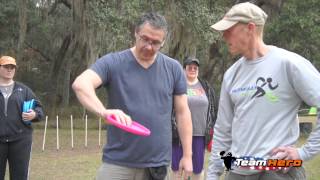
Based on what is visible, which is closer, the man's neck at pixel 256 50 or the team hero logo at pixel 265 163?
the team hero logo at pixel 265 163

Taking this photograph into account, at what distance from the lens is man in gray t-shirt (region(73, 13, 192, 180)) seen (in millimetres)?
3418

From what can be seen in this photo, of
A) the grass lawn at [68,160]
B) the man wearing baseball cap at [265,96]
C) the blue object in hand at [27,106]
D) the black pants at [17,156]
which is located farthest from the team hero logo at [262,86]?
the black pants at [17,156]

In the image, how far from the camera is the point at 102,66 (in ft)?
11.2

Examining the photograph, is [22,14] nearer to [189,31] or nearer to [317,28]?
[189,31]

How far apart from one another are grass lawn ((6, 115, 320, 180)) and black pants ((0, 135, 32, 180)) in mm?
3137

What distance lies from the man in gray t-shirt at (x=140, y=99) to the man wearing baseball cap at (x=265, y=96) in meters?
0.57

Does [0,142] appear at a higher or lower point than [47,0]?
lower

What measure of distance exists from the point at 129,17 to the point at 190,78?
10752 millimetres

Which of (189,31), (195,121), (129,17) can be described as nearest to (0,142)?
(195,121)

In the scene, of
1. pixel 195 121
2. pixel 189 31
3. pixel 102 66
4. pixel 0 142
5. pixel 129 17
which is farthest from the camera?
pixel 189 31

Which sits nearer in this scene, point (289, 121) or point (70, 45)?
point (289, 121)

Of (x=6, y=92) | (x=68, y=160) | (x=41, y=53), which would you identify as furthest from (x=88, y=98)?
(x=41, y=53)

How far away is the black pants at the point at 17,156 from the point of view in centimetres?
621

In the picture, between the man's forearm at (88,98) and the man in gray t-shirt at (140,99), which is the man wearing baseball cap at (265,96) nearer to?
the man in gray t-shirt at (140,99)
